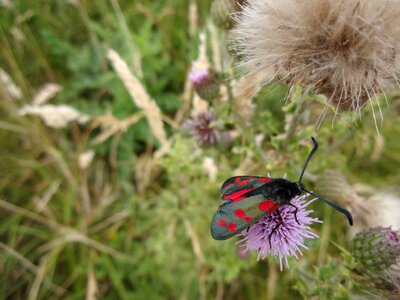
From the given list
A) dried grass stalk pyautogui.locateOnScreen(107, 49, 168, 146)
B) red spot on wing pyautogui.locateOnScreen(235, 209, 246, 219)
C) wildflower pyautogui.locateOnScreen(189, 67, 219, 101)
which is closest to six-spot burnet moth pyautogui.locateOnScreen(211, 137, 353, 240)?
red spot on wing pyautogui.locateOnScreen(235, 209, 246, 219)

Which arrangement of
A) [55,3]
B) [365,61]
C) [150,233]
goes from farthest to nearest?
[55,3] < [150,233] < [365,61]

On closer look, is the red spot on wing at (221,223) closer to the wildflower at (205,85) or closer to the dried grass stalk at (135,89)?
the wildflower at (205,85)

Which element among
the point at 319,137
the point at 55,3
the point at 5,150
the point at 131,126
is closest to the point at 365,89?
the point at 319,137

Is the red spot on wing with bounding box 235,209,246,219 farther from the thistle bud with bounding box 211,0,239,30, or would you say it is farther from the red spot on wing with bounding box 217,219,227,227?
the thistle bud with bounding box 211,0,239,30

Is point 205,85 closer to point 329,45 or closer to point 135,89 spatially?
point 135,89

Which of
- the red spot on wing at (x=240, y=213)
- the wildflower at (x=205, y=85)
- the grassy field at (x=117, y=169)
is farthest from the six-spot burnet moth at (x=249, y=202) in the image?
the grassy field at (x=117, y=169)

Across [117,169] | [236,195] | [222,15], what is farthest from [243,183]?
[117,169]

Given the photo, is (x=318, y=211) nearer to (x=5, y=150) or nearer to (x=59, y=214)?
(x=59, y=214)
